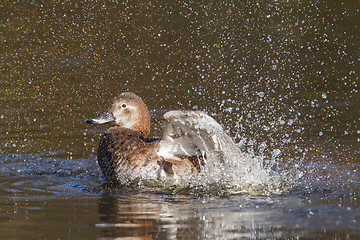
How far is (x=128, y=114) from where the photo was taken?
235 inches

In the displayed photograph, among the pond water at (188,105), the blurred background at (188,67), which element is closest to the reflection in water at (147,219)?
the pond water at (188,105)

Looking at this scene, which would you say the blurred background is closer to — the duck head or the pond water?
the pond water

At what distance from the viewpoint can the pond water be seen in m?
4.20

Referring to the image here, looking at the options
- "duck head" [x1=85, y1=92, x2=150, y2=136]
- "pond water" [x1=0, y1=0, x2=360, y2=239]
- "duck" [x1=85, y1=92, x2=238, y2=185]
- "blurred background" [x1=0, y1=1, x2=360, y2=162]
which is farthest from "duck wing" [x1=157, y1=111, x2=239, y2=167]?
"blurred background" [x1=0, y1=1, x2=360, y2=162]

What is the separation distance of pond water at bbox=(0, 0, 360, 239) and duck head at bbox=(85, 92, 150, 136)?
617 millimetres

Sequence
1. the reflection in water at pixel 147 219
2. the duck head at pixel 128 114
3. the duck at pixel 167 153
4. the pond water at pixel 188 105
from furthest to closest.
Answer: the duck head at pixel 128 114 → the duck at pixel 167 153 → the pond water at pixel 188 105 → the reflection in water at pixel 147 219

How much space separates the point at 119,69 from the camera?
9031 mm

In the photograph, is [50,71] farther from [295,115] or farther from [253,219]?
[253,219]

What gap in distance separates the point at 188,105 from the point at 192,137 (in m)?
2.44

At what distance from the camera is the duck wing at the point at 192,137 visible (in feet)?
16.4

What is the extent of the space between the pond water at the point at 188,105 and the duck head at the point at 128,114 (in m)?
0.62

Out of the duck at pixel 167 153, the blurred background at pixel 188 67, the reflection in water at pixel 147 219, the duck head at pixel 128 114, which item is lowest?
the reflection in water at pixel 147 219

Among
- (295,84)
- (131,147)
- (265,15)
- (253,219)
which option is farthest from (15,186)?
(265,15)

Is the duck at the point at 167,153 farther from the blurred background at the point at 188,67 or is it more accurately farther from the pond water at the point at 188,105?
the blurred background at the point at 188,67
